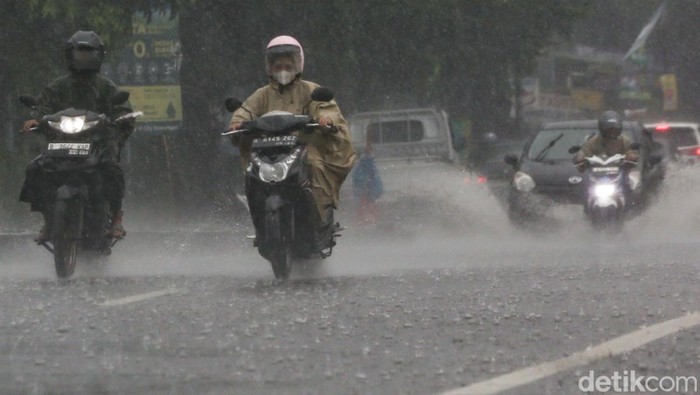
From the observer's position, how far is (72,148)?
11.5 metres

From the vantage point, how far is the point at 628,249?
50.9ft

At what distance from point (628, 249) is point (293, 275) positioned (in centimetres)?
469

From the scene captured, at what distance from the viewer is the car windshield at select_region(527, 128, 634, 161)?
20750 mm

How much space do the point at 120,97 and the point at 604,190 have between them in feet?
25.1

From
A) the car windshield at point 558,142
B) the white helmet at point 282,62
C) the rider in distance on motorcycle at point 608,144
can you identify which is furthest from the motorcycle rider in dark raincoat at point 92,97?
the car windshield at point 558,142

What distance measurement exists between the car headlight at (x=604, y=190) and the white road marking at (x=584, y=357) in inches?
374

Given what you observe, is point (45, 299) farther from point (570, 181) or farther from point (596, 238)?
point (570, 181)

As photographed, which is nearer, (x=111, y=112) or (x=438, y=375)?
(x=438, y=375)

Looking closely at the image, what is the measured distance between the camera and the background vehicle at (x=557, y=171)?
65.1ft

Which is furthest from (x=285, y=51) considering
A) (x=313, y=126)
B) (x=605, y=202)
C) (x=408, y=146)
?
(x=408, y=146)

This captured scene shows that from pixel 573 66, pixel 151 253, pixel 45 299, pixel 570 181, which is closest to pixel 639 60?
pixel 573 66

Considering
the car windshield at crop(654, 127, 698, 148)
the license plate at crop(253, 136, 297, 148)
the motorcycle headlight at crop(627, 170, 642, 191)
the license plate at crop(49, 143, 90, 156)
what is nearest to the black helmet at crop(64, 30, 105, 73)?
the license plate at crop(49, 143, 90, 156)

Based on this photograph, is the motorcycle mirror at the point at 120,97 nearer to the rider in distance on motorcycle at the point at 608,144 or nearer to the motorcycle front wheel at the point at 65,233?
the motorcycle front wheel at the point at 65,233

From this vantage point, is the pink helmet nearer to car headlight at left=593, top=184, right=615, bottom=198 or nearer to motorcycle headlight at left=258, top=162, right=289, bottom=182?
motorcycle headlight at left=258, top=162, right=289, bottom=182
